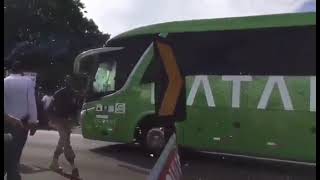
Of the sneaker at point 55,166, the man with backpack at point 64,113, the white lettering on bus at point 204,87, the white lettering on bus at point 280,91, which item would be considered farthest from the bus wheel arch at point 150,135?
the man with backpack at point 64,113

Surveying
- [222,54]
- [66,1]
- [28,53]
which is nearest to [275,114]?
[222,54]

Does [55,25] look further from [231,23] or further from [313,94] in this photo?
[313,94]

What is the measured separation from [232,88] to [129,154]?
294 cm

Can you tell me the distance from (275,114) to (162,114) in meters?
6.75

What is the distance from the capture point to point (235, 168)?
10.8m

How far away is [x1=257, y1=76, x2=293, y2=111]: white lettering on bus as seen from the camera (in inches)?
401

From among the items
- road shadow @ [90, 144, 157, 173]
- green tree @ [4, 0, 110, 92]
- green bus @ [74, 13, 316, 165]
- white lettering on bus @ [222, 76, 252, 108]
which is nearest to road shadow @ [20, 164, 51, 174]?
road shadow @ [90, 144, 157, 173]

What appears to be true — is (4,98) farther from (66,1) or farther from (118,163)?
(66,1)

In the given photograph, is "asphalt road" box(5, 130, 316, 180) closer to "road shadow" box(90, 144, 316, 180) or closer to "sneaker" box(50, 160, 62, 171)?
"road shadow" box(90, 144, 316, 180)

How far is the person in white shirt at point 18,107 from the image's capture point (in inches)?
225

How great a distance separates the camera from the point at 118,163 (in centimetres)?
1105

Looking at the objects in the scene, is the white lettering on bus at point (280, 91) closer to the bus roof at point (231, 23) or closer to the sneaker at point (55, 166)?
the bus roof at point (231, 23)

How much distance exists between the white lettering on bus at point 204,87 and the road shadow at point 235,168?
1203 mm

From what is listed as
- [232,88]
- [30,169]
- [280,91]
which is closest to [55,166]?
[30,169]
